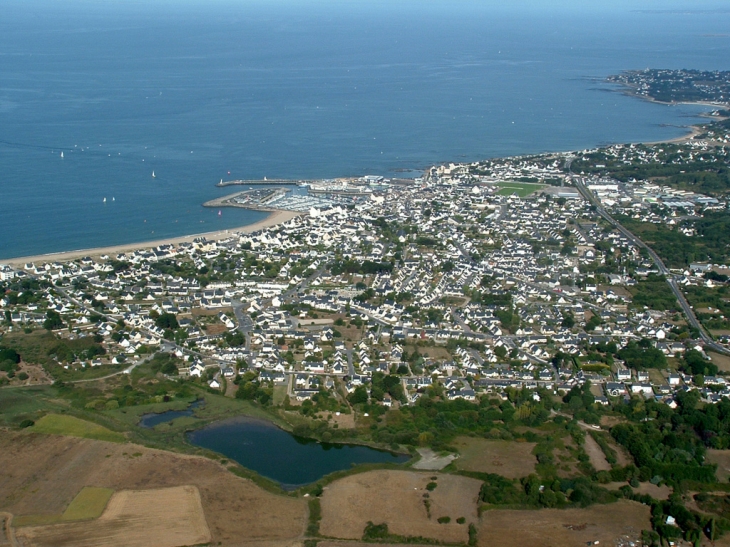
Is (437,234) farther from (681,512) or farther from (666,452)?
(681,512)

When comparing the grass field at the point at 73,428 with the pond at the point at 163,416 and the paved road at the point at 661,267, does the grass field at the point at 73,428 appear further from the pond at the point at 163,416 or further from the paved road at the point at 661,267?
the paved road at the point at 661,267

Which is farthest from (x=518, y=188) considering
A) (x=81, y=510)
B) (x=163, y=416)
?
(x=81, y=510)

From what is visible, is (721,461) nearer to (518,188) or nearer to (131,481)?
(131,481)

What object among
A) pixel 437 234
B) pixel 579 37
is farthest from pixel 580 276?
pixel 579 37

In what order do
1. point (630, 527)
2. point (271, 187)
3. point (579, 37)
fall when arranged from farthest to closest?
point (579, 37) → point (271, 187) → point (630, 527)

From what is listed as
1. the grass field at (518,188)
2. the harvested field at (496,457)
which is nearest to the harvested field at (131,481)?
the harvested field at (496,457)

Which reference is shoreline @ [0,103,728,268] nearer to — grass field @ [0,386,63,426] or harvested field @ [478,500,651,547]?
grass field @ [0,386,63,426]
